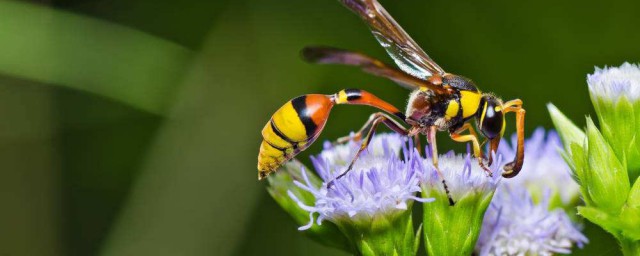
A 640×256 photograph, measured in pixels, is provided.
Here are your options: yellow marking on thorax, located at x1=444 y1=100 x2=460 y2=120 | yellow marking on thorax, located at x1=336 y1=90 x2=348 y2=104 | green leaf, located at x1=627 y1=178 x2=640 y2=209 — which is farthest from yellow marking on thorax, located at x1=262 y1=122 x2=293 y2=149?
green leaf, located at x1=627 y1=178 x2=640 y2=209

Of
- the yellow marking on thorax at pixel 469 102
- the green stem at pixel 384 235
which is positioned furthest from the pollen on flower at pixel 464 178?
the yellow marking on thorax at pixel 469 102

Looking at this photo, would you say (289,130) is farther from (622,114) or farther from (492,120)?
(622,114)

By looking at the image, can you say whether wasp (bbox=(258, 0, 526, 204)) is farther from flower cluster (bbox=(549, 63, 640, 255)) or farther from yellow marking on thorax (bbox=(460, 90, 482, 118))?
flower cluster (bbox=(549, 63, 640, 255))

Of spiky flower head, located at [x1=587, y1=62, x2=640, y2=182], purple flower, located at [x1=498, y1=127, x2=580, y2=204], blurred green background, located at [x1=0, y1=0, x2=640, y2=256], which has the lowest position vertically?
blurred green background, located at [x1=0, y1=0, x2=640, y2=256]

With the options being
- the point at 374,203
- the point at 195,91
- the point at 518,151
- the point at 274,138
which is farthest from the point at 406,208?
the point at 195,91

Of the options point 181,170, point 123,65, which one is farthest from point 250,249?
point 123,65

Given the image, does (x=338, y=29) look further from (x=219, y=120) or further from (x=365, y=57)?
(x=365, y=57)
